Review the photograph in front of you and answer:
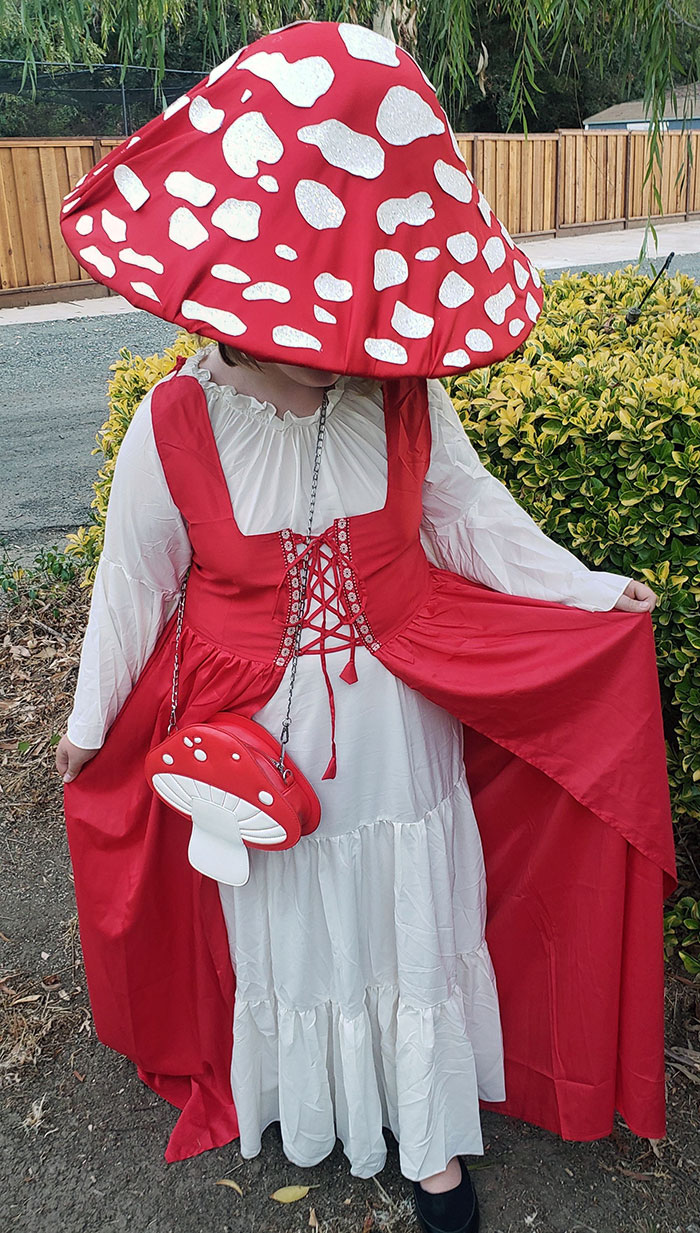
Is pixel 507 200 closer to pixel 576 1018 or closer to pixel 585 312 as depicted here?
pixel 585 312

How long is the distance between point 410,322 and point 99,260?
1.40ft

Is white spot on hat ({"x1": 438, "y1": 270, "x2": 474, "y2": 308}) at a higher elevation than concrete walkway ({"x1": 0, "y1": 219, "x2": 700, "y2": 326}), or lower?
higher

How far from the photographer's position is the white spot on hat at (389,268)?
1.36 m

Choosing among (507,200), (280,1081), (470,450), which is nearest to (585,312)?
(470,450)

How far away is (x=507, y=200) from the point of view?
691 inches

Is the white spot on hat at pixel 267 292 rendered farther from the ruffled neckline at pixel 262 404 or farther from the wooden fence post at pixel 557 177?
the wooden fence post at pixel 557 177

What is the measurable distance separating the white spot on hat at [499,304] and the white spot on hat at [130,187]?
49 cm

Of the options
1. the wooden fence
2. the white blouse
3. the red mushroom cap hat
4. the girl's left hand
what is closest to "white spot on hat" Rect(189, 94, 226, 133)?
the red mushroom cap hat

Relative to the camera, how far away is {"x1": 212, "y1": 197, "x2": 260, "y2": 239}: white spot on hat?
4.42 ft

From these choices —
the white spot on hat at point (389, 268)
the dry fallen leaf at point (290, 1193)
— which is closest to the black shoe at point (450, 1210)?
the dry fallen leaf at point (290, 1193)

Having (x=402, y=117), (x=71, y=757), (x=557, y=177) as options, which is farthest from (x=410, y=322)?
(x=557, y=177)

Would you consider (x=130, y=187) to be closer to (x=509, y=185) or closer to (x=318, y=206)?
(x=318, y=206)

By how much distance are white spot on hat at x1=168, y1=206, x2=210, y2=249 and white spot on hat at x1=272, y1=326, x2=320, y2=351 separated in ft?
0.55

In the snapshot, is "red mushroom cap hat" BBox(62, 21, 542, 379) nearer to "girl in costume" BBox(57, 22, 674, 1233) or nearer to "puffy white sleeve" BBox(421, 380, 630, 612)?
"girl in costume" BBox(57, 22, 674, 1233)
